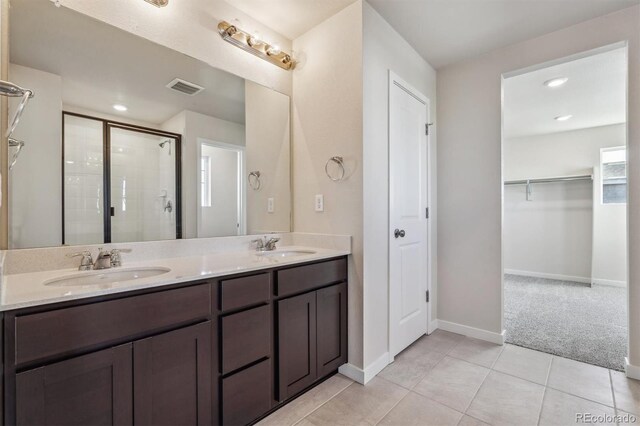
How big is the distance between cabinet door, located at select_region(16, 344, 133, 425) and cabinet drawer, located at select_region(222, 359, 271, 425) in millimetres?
416

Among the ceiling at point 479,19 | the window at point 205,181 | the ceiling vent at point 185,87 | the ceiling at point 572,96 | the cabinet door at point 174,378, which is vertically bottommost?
the cabinet door at point 174,378

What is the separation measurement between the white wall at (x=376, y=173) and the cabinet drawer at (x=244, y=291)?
29.1 inches

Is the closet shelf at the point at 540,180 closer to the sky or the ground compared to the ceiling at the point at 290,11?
closer to the ground

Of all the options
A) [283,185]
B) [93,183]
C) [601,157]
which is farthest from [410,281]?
[601,157]

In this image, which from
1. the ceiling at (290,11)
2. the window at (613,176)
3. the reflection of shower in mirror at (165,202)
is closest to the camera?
the reflection of shower in mirror at (165,202)

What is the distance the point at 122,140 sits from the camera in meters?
1.61

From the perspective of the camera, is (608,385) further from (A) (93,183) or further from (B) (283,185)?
(A) (93,183)

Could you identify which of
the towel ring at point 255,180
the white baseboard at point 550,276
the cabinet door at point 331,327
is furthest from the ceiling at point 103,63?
the white baseboard at point 550,276

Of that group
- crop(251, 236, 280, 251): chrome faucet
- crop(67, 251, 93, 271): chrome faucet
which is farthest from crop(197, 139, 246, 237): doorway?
crop(67, 251, 93, 271): chrome faucet

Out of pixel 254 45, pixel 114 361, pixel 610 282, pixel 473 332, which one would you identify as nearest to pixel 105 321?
pixel 114 361

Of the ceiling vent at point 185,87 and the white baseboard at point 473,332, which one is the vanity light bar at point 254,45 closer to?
the ceiling vent at point 185,87

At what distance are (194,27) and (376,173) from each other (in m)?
1.48

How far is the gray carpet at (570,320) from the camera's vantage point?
238cm

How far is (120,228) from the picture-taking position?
158 cm
